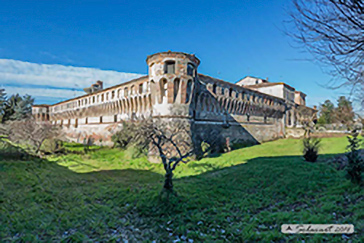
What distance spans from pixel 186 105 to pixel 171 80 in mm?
2377

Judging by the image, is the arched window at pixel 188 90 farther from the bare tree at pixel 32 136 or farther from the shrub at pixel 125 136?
the bare tree at pixel 32 136

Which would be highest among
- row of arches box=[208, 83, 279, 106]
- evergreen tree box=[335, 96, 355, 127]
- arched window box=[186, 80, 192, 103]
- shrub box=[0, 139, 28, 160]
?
row of arches box=[208, 83, 279, 106]

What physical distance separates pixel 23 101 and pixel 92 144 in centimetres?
2810

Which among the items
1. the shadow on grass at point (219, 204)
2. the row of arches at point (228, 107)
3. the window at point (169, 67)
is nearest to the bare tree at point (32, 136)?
the shadow on grass at point (219, 204)

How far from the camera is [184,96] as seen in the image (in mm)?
16594

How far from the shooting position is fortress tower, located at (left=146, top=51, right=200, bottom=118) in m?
16.2

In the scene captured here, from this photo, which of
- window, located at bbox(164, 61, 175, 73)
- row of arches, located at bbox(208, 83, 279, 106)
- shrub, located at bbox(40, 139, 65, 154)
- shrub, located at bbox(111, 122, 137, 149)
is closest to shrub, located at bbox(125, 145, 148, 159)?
shrub, located at bbox(111, 122, 137, 149)

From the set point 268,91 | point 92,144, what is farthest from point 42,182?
point 268,91

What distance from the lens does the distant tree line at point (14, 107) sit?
41134mm

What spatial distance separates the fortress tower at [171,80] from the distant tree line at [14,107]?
1451 inches

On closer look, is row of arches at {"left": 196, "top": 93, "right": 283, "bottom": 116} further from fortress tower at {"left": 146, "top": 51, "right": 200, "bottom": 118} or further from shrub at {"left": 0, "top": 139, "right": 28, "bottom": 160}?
shrub at {"left": 0, "top": 139, "right": 28, "bottom": 160}

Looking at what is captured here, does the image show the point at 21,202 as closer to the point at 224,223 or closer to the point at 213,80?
the point at 224,223

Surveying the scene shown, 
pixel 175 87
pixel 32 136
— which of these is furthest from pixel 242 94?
pixel 32 136

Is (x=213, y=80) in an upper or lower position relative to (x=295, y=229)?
upper
